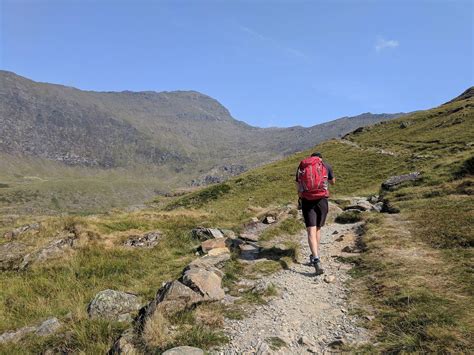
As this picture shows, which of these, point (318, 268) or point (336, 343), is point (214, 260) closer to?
point (318, 268)

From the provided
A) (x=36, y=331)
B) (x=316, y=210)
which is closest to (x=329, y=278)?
(x=316, y=210)

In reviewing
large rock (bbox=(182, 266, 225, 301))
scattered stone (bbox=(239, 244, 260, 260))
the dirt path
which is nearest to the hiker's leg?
the dirt path

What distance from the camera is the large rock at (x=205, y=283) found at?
8672 mm

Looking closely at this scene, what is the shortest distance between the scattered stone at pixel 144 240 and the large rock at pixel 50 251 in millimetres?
2359

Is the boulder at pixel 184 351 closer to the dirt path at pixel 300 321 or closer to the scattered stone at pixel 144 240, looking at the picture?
the dirt path at pixel 300 321

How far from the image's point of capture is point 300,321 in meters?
7.77

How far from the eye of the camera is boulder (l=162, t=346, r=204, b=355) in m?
6.29

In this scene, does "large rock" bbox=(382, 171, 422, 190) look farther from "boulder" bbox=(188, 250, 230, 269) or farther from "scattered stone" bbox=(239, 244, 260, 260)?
"boulder" bbox=(188, 250, 230, 269)

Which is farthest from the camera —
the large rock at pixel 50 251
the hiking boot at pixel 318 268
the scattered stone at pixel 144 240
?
the scattered stone at pixel 144 240

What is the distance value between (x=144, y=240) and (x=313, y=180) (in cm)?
908

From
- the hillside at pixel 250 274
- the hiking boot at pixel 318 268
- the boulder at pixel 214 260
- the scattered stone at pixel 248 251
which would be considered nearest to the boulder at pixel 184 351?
the hillside at pixel 250 274

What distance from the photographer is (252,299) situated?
888 centimetres

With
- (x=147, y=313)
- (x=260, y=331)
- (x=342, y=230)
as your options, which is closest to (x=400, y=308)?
(x=260, y=331)

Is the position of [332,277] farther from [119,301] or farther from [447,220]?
[447,220]
